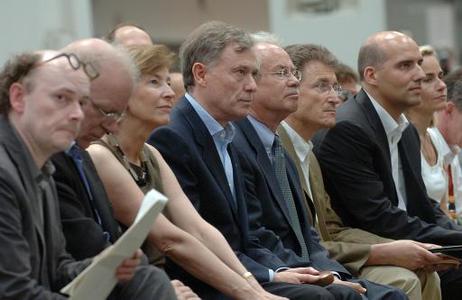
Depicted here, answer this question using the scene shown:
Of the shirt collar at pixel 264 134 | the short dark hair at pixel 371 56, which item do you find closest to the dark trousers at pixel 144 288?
the shirt collar at pixel 264 134

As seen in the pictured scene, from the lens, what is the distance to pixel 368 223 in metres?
5.97

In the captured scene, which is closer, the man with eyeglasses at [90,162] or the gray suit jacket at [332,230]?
the man with eyeglasses at [90,162]

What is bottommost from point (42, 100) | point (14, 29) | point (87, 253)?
point (14, 29)

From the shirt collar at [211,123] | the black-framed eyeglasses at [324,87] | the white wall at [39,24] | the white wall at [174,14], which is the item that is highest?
the shirt collar at [211,123]

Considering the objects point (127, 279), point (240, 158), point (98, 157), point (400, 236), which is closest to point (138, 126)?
point (98, 157)

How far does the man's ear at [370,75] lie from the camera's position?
6397mm

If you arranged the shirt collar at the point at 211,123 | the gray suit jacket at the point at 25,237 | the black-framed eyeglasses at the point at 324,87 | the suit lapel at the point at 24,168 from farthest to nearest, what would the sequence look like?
the black-framed eyeglasses at the point at 324,87 → the shirt collar at the point at 211,123 → the suit lapel at the point at 24,168 → the gray suit jacket at the point at 25,237

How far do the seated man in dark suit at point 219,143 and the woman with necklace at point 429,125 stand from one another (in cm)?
198

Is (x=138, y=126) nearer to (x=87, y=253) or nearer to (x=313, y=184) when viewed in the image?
(x=87, y=253)

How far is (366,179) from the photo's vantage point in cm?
593

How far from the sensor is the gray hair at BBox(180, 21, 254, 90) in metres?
5.09

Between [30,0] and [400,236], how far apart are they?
295 inches

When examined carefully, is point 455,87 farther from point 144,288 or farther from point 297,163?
point 144,288

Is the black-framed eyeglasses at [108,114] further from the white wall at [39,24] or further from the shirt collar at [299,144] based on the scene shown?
the white wall at [39,24]
